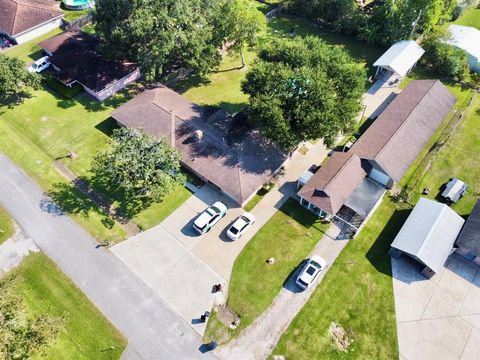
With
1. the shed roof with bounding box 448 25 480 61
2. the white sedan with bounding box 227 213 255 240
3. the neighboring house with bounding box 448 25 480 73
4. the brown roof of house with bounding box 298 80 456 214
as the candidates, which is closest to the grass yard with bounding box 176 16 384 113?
the shed roof with bounding box 448 25 480 61

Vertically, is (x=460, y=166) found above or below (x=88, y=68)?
above

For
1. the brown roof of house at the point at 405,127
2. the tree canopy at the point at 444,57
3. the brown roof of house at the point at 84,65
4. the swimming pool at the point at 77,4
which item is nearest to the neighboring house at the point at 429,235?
the brown roof of house at the point at 405,127

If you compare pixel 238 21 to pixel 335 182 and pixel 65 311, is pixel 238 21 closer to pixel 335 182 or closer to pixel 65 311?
pixel 335 182

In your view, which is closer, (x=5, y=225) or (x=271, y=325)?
(x=271, y=325)

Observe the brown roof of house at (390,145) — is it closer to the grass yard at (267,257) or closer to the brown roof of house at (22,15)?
the grass yard at (267,257)

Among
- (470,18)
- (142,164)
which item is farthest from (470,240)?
(470,18)

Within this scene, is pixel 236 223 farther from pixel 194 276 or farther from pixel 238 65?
pixel 238 65
